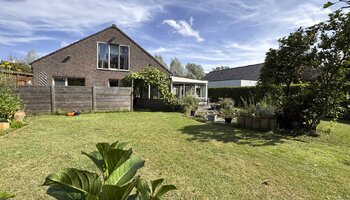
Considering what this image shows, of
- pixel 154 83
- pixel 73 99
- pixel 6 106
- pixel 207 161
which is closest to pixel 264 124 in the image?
pixel 207 161

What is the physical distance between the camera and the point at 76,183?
80 centimetres

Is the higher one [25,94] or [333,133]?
[25,94]

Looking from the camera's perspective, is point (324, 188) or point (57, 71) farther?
point (57, 71)

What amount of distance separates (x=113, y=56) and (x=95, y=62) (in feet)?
5.08

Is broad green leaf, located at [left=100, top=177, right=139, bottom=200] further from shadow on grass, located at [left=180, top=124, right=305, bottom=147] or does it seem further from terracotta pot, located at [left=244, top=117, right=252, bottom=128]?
terracotta pot, located at [left=244, top=117, right=252, bottom=128]

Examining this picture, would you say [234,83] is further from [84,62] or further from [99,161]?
[99,161]

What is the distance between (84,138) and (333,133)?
359 inches

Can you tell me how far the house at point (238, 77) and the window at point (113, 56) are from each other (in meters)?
22.6

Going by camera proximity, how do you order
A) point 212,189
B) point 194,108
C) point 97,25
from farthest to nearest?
point 97,25 < point 194,108 < point 212,189

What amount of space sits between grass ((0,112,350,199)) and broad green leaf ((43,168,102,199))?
255cm

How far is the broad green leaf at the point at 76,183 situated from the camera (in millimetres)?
797

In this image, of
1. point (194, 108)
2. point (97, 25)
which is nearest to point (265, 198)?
point (194, 108)

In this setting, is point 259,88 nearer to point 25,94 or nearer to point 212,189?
point 212,189

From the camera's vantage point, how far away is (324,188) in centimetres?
351
